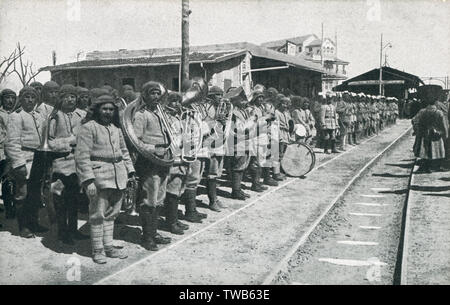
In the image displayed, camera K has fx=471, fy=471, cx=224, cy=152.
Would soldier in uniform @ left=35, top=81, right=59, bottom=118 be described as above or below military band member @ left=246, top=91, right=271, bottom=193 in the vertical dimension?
above

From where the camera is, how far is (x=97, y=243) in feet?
18.5

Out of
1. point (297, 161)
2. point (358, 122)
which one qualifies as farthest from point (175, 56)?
point (297, 161)

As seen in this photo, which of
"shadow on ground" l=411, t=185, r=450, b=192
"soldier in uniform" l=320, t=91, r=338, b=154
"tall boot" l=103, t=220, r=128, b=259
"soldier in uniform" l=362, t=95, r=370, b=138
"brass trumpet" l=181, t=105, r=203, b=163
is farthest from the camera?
"soldier in uniform" l=362, t=95, r=370, b=138

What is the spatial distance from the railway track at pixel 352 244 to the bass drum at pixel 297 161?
45.9 inches

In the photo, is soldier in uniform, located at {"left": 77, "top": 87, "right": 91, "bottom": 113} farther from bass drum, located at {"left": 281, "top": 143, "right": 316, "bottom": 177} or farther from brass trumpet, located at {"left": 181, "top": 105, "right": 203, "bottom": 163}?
bass drum, located at {"left": 281, "top": 143, "right": 316, "bottom": 177}

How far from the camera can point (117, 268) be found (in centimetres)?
547

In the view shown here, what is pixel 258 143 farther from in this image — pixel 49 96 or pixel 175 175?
pixel 49 96

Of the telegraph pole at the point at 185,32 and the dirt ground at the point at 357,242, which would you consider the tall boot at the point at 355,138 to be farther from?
the telegraph pole at the point at 185,32

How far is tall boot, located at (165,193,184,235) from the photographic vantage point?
683cm

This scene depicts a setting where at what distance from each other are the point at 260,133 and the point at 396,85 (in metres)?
40.6

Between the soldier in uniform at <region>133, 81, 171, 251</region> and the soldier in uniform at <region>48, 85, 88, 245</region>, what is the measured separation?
869 mm

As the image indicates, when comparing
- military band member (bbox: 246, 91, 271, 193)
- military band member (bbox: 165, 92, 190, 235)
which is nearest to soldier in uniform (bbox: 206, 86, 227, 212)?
military band member (bbox: 246, 91, 271, 193)

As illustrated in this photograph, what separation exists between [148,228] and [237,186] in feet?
11.0
